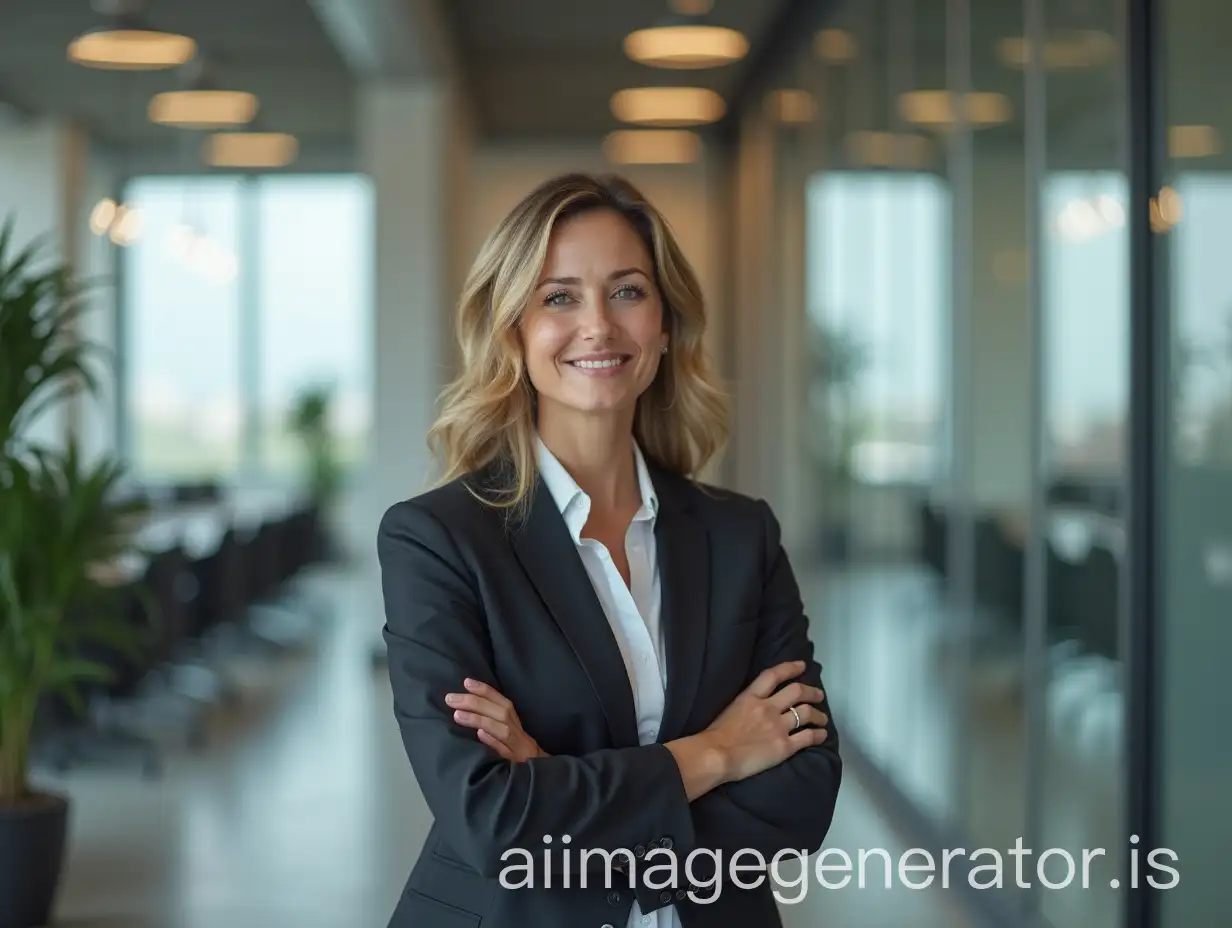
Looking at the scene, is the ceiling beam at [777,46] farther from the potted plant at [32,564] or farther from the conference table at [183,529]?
the potted plant at [32,564]

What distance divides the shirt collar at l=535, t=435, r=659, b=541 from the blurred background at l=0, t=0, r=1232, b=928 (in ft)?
1.59

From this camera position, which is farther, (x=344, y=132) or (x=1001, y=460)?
(x=344, y=132)

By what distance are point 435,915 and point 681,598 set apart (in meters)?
0.53

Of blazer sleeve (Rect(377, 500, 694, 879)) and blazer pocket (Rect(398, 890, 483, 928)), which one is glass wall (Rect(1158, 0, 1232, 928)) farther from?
blazer pocket (Rect(398, 890, 483, 928))

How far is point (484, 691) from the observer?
1.95m

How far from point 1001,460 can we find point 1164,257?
1.39 m

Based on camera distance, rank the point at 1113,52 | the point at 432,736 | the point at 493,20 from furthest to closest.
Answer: the point at 493,20 → the point at 1113,52 → the point at 432,736

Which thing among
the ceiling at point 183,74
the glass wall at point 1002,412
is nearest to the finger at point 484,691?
the glass wall at point 1002,412

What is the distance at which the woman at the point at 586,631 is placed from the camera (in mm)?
1949

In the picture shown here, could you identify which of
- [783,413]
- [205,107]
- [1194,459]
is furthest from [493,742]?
[205,107]

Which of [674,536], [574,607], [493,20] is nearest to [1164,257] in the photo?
[674,536]

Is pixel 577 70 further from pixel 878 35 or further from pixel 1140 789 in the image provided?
pixel 1140 789

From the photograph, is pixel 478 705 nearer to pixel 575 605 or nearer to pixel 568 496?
pixel 575 605

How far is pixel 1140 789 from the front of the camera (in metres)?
3.67
